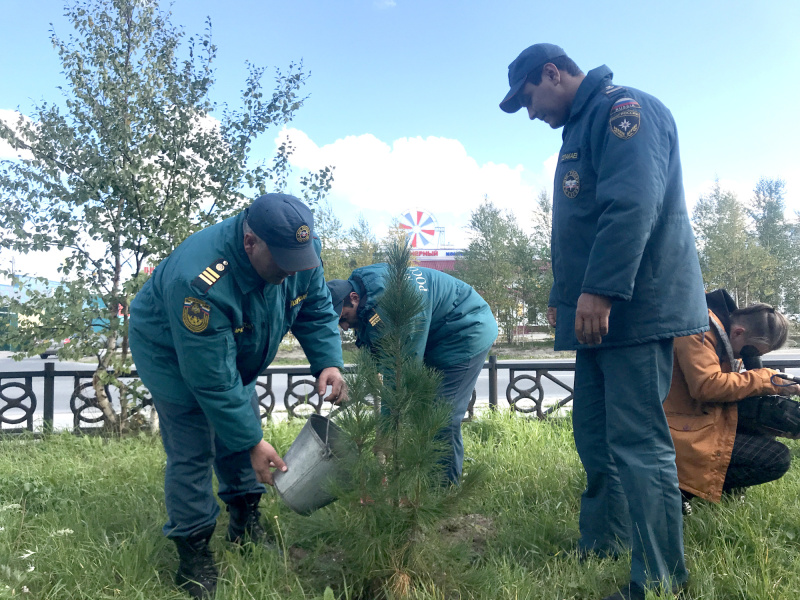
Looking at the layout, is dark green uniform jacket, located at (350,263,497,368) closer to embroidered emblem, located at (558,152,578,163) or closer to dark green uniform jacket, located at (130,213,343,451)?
dark green uniform jacket, located at (130,213,343,451)

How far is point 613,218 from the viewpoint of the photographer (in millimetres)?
1897

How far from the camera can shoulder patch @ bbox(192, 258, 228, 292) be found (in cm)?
204

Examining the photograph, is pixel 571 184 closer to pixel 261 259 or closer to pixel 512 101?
pixel 512 101

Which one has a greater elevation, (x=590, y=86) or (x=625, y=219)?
(x=590, y=86)

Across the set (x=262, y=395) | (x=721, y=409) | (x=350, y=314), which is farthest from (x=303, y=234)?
(x=262, y=395)

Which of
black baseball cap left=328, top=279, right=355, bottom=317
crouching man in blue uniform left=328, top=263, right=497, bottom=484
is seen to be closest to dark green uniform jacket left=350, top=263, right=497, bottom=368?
crouching man in blue uniform left=328, top=263, right=497, bottom=484

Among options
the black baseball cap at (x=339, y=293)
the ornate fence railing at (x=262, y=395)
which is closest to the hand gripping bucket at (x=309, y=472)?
the black baseball cap at (x=339, y=293)

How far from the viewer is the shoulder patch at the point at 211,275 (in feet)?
6.69

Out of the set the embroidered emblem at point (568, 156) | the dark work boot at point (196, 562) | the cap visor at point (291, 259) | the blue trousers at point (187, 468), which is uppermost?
the embroidered emblem at point (568, 156)

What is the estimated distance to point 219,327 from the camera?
6.79 feet

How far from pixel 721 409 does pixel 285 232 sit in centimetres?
Answer: 202

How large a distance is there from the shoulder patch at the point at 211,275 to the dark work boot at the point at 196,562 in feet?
3.18

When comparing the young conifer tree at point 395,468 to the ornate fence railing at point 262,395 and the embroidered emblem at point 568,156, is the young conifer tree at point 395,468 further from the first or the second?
the ornate fence railing at point 262,395

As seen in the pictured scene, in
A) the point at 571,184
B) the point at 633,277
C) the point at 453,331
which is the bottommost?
the point at 453,331
